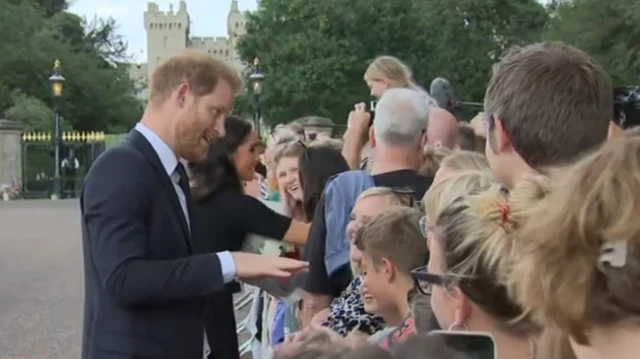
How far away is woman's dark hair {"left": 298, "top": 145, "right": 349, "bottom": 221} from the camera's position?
5340mm

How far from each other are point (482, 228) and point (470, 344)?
546 mm

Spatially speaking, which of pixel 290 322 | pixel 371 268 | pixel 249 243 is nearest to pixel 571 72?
pixel 371 268

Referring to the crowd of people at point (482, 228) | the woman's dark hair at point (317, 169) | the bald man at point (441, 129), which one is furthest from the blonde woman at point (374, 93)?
the crowd of people at point (482, 228)

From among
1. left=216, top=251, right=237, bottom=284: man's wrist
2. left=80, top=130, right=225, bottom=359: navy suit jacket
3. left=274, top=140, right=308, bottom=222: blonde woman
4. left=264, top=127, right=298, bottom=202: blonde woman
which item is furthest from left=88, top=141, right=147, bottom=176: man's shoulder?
left=264, top=127, right=298, bottom=202: blonde woman

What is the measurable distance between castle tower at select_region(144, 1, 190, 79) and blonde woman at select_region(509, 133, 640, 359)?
99.8m

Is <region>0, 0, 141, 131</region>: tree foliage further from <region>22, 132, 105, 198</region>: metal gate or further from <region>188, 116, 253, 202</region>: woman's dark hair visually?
<region>188, 116, 253, 202</region>: woman's dark hair

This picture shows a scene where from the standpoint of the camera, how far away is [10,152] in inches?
1436

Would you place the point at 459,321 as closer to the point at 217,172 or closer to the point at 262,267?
the point at 262,267

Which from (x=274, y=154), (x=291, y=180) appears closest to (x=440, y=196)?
(x=291, y=180)

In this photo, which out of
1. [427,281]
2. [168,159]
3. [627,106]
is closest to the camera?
[427,281]

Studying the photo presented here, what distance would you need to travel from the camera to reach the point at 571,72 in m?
2.69

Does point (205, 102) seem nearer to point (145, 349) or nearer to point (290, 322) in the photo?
point (145, 349)

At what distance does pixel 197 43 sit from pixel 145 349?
89611mm

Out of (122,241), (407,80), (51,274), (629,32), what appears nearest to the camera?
(122,241)
